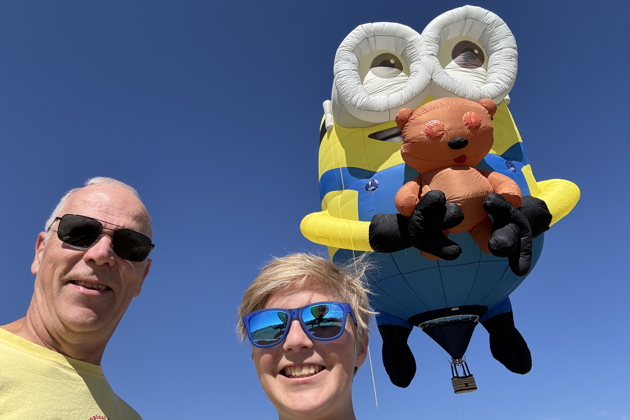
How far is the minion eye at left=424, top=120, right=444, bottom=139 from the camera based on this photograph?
6.07 m

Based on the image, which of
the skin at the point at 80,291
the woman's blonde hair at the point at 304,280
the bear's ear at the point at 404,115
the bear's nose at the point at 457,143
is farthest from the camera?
the bear's ear at the point at 404,115

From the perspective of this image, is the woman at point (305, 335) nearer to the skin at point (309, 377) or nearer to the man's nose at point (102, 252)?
the skin at point (309, 377)

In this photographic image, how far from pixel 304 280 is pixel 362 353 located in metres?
0.42

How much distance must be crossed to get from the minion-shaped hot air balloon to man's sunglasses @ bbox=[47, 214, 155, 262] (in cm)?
413

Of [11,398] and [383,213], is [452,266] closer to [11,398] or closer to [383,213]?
[383,213]

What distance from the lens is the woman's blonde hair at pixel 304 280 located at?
2.05 metres

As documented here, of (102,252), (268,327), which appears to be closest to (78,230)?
(102,252)

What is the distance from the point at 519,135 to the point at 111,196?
6972 mm

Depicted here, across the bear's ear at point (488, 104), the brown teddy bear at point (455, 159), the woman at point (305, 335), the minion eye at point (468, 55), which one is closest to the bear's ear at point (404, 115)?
the brown teddy bear at point (455, 159)

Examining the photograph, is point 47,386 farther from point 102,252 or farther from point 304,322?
point 304,322

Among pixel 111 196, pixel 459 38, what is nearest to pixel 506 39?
pixel 459 38

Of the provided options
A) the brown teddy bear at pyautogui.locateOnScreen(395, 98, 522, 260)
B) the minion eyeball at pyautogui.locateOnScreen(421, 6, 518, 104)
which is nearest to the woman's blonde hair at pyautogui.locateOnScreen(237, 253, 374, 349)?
the brown teddy bear at pyautogui.locateOnScreen(395, 98, 522, 260)

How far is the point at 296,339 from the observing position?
1.87 metres

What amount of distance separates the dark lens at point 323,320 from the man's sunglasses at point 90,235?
3.76ft
